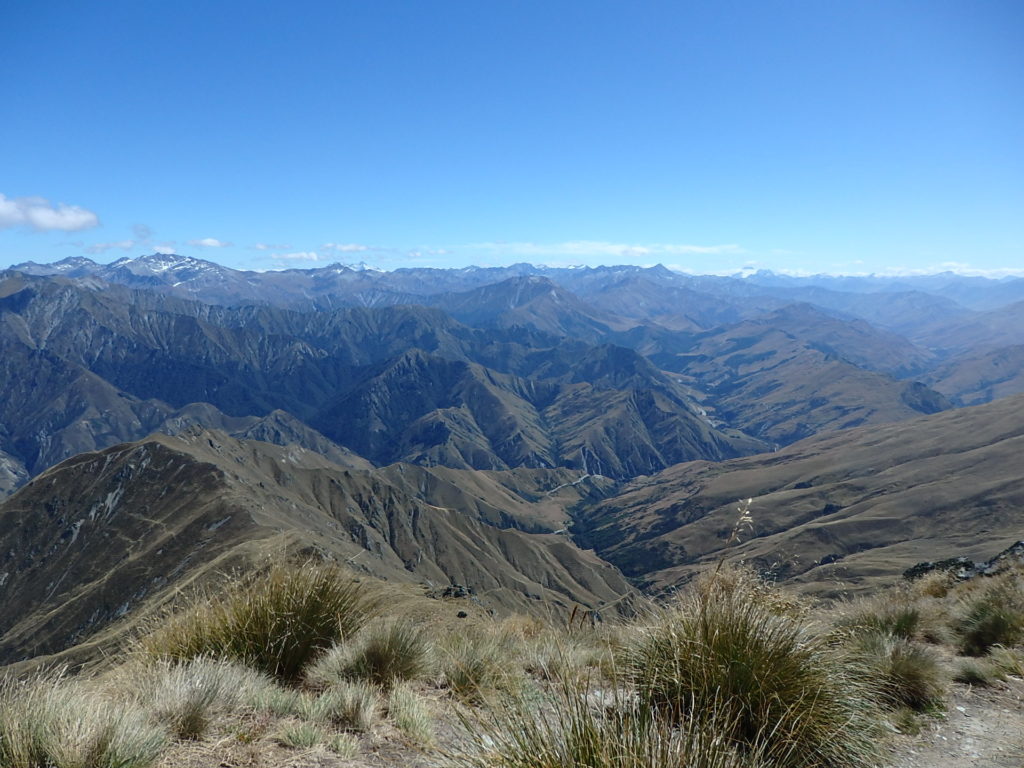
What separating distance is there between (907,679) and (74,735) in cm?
776

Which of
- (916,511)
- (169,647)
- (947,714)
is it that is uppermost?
(169,647)

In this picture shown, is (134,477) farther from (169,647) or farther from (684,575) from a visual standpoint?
(684,575)

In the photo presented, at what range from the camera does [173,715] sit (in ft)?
13.8

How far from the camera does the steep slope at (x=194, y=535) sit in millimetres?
75500

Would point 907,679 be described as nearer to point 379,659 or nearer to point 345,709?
point 379,659

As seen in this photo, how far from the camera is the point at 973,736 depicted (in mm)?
5430

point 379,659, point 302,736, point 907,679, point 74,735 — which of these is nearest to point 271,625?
point 379,659

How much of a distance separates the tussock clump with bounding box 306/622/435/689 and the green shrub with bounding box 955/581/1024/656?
8112 millimetres

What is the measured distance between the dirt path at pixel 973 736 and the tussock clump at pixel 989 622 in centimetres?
176

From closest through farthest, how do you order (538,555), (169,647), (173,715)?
(173,715)
(169,647)
(538,555)

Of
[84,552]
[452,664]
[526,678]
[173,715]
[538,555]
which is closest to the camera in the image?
[173,715]

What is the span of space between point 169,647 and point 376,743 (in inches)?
112

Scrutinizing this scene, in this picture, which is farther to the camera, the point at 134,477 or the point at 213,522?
the point at 134,477

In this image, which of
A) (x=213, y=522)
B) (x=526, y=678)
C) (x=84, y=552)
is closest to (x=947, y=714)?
(x=526, y=678)
